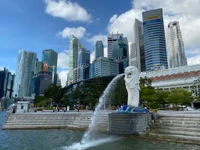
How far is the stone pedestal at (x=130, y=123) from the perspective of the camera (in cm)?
2067

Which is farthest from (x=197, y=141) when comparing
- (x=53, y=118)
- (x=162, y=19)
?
(x=162, y=19)

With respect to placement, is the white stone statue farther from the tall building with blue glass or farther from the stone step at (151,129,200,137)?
the tall building with blue glass

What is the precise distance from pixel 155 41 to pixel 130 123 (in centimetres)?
16499

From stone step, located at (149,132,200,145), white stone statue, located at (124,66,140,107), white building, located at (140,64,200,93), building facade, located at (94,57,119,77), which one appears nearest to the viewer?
stone step, located at (149,132,200,145)

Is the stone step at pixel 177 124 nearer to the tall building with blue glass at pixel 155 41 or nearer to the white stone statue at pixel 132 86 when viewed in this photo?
the white stone statue at pixel 132 86

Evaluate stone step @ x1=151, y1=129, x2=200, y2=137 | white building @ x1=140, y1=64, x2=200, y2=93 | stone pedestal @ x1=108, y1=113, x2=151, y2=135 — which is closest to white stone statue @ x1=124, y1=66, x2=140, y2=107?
stone pedestal @ x1=108, y1=113, x2=151, y2=135

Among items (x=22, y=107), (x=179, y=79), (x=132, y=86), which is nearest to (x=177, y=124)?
(x=132, y=86)

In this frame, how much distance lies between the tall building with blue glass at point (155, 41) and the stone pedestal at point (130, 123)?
504ft

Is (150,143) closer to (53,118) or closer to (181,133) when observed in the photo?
(181,133)

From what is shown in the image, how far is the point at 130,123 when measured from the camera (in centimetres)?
2069

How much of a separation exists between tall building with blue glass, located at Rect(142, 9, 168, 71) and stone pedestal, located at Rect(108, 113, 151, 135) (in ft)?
504

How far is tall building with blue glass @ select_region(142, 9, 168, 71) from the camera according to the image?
17138cm

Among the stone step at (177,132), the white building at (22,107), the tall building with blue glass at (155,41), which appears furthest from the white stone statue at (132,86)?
the tall building with blue glass at (155,41)

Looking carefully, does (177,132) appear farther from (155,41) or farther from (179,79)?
(155,41)
